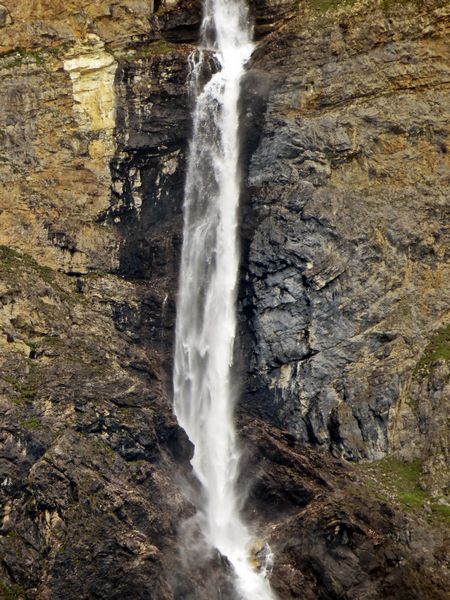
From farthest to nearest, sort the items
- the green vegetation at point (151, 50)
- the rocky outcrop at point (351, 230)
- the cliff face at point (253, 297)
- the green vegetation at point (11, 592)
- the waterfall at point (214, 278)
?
the green vegetation at point (151, 50), the waterfall at point (214, 278), the rocky outcrop at point (351, 230), the cliff face at point (253, 297), the green vegetation at point (11, 592)

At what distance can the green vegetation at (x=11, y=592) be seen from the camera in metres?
45.9

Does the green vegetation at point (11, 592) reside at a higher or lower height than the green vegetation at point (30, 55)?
lower

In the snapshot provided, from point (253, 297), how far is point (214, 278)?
8.80ft

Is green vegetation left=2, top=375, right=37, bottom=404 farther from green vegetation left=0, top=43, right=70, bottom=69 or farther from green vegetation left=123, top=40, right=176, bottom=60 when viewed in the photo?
green vegetation left=123, top=40, right=176, bottom=60

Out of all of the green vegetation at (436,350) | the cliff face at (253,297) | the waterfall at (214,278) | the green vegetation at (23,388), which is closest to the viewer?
the cliff face at (253,297)

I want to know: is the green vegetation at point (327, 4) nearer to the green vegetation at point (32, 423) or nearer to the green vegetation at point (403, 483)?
the green vegetation at point (403, 483)

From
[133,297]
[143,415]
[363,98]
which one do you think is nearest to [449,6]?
[363,98]

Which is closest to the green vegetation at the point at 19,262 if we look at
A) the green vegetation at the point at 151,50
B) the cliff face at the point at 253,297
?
the cliff face at the point at 253,297

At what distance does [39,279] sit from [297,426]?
14884mm

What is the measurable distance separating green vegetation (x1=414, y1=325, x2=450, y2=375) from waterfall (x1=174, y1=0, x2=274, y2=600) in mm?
9631

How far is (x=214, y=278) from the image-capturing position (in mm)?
58906

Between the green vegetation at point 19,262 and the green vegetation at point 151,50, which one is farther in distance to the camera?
the green vegetation at point 151,50

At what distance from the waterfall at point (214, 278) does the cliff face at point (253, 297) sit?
92 centimetres

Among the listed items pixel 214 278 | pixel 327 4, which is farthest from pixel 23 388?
pixel 327 4
